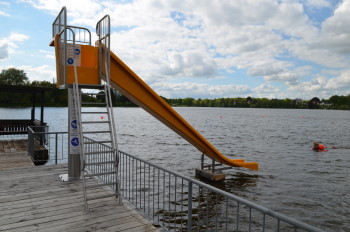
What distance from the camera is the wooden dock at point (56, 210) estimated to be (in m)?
4.66

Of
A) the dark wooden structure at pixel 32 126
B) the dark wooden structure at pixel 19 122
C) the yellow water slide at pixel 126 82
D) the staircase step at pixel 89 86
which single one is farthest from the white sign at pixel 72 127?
the dark wooden structure at pixel 19 122

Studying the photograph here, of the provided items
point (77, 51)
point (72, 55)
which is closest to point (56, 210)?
point (72, 55)

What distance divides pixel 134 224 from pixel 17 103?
106 meters

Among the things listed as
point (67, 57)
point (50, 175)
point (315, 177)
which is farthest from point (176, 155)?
point (67, 57)

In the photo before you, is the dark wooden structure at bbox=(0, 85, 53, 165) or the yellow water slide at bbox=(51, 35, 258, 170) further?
the dark wooden structure at bbox=(0, 85, 53, 165)

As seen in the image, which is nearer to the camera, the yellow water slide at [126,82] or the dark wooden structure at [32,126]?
the yellow water slide at [126,82]

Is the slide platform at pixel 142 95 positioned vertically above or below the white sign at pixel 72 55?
below

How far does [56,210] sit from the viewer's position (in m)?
5.32

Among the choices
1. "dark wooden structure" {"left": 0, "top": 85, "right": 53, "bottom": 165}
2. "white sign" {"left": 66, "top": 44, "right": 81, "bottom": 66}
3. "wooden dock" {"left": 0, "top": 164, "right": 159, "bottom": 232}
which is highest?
"white sign" {"left": 66, "top": 44, "right": 81, "bottom": 66}

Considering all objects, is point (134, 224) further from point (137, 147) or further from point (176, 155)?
point (137, 147)

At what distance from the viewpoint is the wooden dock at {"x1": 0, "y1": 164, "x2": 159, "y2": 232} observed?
4656 mm

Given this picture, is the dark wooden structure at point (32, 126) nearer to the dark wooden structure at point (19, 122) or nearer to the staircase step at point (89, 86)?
the dark wooden structure at point (19, 122)

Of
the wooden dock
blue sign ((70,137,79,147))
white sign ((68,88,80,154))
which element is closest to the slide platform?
white sign ((68,88,80,154))

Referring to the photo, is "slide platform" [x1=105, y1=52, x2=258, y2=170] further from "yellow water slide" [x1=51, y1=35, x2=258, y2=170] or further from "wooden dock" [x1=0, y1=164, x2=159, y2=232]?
"wooden dock" [x1=0, y1=164, x2=159, y2=232]
